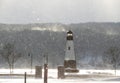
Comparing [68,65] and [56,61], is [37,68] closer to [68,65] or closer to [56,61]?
[68,65]

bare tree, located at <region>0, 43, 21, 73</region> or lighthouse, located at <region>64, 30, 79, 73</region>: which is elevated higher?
bare tree, located at <region>0, 43, 21, 73</region>

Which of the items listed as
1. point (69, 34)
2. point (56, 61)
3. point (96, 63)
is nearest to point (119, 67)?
point (96, 63)

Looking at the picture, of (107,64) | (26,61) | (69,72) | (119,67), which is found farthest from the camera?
(26,61)

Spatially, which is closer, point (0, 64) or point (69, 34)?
point (69, 34)

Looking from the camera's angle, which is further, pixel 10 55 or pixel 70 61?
pixel 10 55

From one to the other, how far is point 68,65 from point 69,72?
1268 mm

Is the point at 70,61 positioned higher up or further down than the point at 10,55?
further down

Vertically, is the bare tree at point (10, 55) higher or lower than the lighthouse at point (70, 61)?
higher

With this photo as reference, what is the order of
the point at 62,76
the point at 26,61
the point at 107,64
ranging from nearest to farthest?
the point at 62,76 < the point at 107,64 < the point at 26,61

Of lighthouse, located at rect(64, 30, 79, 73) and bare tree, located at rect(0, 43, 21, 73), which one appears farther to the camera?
bare tree, located at rect(0, 43, 21, 73)

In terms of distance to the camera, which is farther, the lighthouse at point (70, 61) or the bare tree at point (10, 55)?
the bare tree at point (10, 55)

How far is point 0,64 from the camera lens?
18762cm

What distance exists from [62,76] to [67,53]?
13.1 metres

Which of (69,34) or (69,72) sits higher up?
(69,34)
